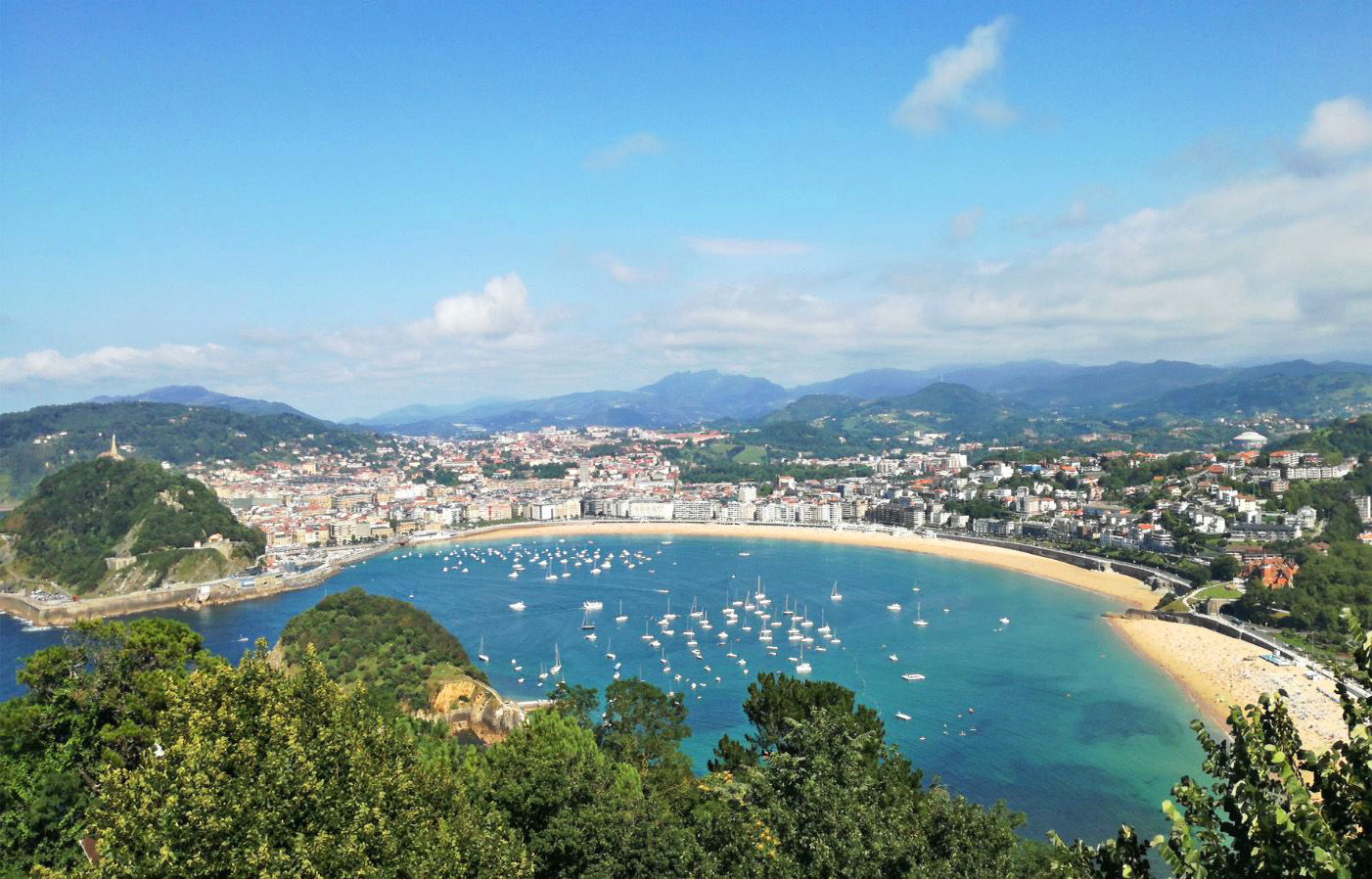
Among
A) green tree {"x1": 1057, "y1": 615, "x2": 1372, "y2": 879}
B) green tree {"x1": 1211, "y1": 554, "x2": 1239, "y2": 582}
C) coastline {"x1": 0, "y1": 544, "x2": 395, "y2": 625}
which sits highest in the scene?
green tree {"x1": 1057, "y1": 615, "x2": 1372, "y2": 879}

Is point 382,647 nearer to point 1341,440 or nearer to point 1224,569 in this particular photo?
point 1224,569

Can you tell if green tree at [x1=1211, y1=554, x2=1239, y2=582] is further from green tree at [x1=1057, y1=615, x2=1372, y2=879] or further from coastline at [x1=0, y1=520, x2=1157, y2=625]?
green tree at [x1=1057, y1=615, x2=1372, y2=879]

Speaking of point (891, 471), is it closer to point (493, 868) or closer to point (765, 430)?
point (765, 430)

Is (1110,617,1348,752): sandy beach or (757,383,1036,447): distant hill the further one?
(757,383,1036,447): distant hill

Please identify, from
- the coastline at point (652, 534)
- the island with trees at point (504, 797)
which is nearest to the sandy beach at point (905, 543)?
the coastline at point (652, 534)

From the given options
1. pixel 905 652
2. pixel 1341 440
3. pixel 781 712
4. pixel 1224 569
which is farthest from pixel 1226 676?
pixel 1341 440

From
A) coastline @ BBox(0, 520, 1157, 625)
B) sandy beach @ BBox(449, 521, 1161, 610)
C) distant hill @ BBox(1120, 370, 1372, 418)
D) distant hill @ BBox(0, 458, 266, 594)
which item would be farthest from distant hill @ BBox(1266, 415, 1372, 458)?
distant hill @ BBox(0, 458, 266, 594)
